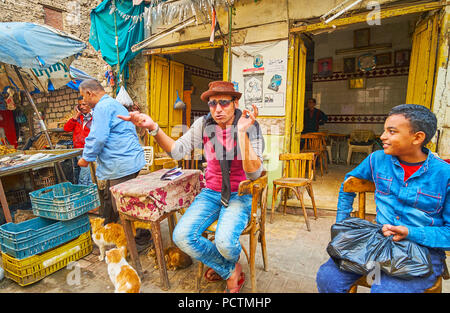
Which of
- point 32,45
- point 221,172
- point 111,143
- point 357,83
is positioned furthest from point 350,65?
point 32,45

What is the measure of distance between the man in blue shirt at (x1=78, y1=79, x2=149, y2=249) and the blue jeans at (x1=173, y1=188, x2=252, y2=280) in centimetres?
125

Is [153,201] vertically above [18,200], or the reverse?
[153,201]

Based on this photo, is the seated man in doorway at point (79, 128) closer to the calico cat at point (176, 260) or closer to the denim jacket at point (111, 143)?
the denim jacket at point (111, 143)

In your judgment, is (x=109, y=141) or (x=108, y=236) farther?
(x=109, y=141)

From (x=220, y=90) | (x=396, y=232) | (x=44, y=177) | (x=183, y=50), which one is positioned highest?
(x=183, y=50)

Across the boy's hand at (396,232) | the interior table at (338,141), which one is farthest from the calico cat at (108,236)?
the interior table at (338,141)

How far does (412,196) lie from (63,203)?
10.2ft

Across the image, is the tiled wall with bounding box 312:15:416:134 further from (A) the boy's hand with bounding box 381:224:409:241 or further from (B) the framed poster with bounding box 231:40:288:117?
(A) the boy's hand with bounding box 381:224:409:241

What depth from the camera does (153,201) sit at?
2.21 metres

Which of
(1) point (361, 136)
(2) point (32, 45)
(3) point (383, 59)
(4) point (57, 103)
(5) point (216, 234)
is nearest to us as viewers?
(5) point (216, 234)

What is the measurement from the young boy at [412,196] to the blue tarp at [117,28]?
549 cm

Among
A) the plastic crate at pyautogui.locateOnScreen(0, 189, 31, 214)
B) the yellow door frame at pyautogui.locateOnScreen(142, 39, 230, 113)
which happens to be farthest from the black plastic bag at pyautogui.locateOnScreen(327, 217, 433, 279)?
the plastic crate at pyautogui.locateOnScreen(0, 189, 31, 214)

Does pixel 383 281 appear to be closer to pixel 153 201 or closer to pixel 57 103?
pixel 153 201

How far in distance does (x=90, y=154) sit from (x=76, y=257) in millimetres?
1226
